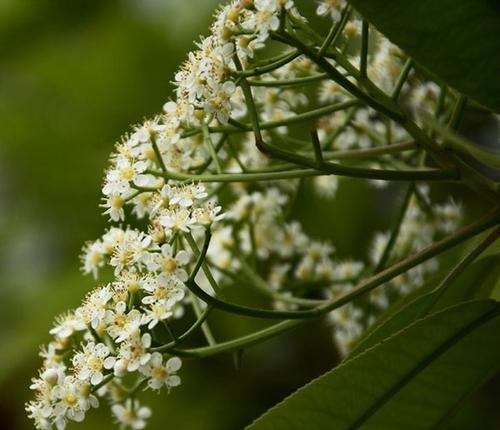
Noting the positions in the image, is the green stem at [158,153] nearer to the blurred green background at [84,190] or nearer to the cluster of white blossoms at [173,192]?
the cluster of white blossoms at [173,192]

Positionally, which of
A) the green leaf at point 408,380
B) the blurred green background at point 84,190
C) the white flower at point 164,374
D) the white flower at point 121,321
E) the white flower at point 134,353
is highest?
the blurred green background at point 84,190

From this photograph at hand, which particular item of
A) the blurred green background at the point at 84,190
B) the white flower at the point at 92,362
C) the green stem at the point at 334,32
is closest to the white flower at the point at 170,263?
the white flower at the point at 92,362

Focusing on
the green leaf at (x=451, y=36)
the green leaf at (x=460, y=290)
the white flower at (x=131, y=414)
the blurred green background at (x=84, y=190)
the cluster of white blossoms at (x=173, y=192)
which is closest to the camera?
the green leaf at (x=451, y=36)

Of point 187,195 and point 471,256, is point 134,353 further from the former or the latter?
point 471,256

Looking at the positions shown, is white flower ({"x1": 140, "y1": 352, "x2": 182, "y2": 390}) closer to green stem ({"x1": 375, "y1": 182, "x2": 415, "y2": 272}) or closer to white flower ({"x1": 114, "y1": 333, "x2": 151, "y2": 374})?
white flower ({"x1": 114, "y1": 333, "x2": 151, "y2": 374})

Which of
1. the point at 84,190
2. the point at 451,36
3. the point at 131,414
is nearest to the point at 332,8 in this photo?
the point at 451,36

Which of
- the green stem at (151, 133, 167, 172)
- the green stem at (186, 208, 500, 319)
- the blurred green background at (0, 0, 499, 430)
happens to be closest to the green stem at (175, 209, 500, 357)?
the green stem at (186, 208, 500, 319)
